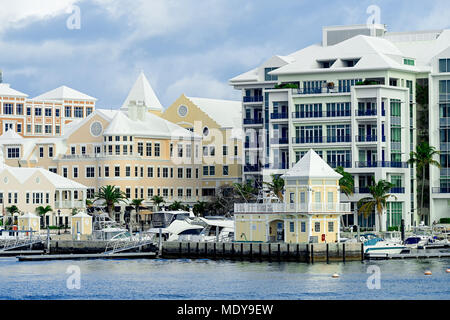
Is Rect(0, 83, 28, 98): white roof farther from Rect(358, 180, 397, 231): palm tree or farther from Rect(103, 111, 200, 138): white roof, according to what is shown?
Rect(358, 180, 397, 231): palm tree

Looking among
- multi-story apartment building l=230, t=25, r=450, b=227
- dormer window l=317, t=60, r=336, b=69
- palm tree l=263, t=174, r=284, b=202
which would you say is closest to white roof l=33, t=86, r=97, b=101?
multi-story apartment building l=230, t=25, r=450, b=227

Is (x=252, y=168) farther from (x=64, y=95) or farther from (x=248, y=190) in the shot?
(x=64, y=95)

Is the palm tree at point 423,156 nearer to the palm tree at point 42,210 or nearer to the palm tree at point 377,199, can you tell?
the palm tree at point 377,199

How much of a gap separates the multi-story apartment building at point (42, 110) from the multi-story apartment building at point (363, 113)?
54972 millimetres

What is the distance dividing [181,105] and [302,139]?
89.0ft

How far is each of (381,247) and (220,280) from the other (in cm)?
2236

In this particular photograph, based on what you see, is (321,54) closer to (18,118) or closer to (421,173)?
(421,173)

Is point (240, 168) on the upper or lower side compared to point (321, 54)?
lower

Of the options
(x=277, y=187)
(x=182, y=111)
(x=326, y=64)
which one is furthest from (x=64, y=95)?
(x=277, y=187)

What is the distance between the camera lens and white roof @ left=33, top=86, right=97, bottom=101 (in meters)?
187

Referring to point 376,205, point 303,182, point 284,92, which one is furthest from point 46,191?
point 303,182

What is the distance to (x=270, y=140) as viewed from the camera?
133m


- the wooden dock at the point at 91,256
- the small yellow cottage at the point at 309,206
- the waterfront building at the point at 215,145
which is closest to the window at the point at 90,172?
the waterfront building at the point at 215,145
